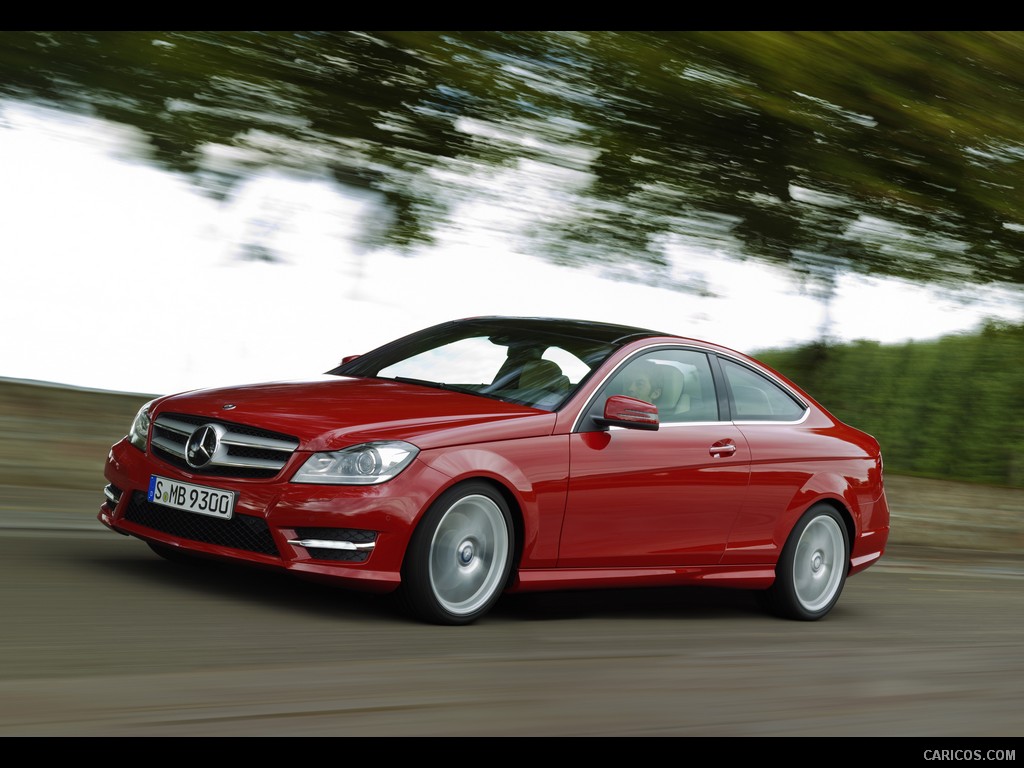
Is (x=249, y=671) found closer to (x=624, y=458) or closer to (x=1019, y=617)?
(x=624, y=458)

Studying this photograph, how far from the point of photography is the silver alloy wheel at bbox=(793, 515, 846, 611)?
316 inches

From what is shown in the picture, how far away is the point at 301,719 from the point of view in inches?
167

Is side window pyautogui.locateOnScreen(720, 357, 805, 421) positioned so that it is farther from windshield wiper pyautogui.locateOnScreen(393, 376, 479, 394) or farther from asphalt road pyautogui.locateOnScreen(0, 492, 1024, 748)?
windshield wiper pyautogui.locateOnScreen(393, 376, 479, 394)

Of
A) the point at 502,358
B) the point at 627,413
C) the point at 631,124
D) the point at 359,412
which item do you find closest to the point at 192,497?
the point at 359,412

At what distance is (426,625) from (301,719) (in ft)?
5.99

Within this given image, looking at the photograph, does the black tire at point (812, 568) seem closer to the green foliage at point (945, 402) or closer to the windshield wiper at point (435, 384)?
the windshield wiper at point (435, 384)

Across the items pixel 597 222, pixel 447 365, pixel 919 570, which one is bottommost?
pixel 919 570

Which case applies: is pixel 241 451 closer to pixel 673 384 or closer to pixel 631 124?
pixel 673 384

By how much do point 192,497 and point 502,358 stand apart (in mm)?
1857

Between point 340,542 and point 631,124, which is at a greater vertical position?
point 631,124

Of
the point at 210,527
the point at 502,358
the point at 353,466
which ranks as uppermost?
the point at 502,358

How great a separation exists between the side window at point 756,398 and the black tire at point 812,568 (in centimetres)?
59

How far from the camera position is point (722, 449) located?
24.2ft
